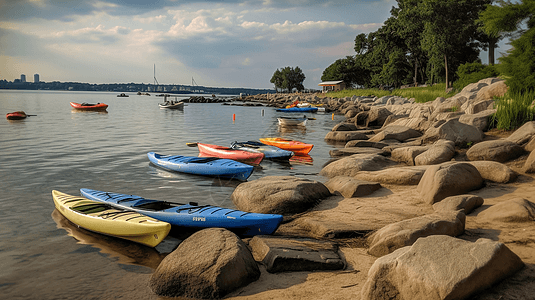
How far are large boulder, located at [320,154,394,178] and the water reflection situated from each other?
695 centimetres

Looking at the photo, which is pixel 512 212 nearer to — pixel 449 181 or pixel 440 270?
pixel 449 181

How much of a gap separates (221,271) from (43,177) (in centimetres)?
1167

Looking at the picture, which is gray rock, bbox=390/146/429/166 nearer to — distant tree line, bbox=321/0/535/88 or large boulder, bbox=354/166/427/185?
large boulder, bbox=354/166/427/185

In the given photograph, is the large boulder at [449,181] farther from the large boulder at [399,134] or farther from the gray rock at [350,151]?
the large boulder at [399,134]

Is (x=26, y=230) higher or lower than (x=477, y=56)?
lower

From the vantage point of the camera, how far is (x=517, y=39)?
1549cm

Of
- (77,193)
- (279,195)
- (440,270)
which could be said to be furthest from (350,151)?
(440,270)

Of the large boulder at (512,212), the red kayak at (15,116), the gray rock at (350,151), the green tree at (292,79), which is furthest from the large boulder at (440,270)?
the green tree at (292,79)

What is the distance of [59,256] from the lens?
7141 millimetres

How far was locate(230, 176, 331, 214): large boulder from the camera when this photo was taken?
895 cm

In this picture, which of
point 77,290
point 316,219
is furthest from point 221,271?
point 316,219

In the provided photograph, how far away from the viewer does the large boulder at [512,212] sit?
241 inches

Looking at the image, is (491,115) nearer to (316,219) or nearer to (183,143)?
(316,219)

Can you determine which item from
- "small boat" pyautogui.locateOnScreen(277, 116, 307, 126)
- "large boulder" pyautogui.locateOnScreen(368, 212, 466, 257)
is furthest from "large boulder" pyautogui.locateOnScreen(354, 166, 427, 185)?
"small boat" pyautogui.locateOnScreen(277, 116, 307, 126)
